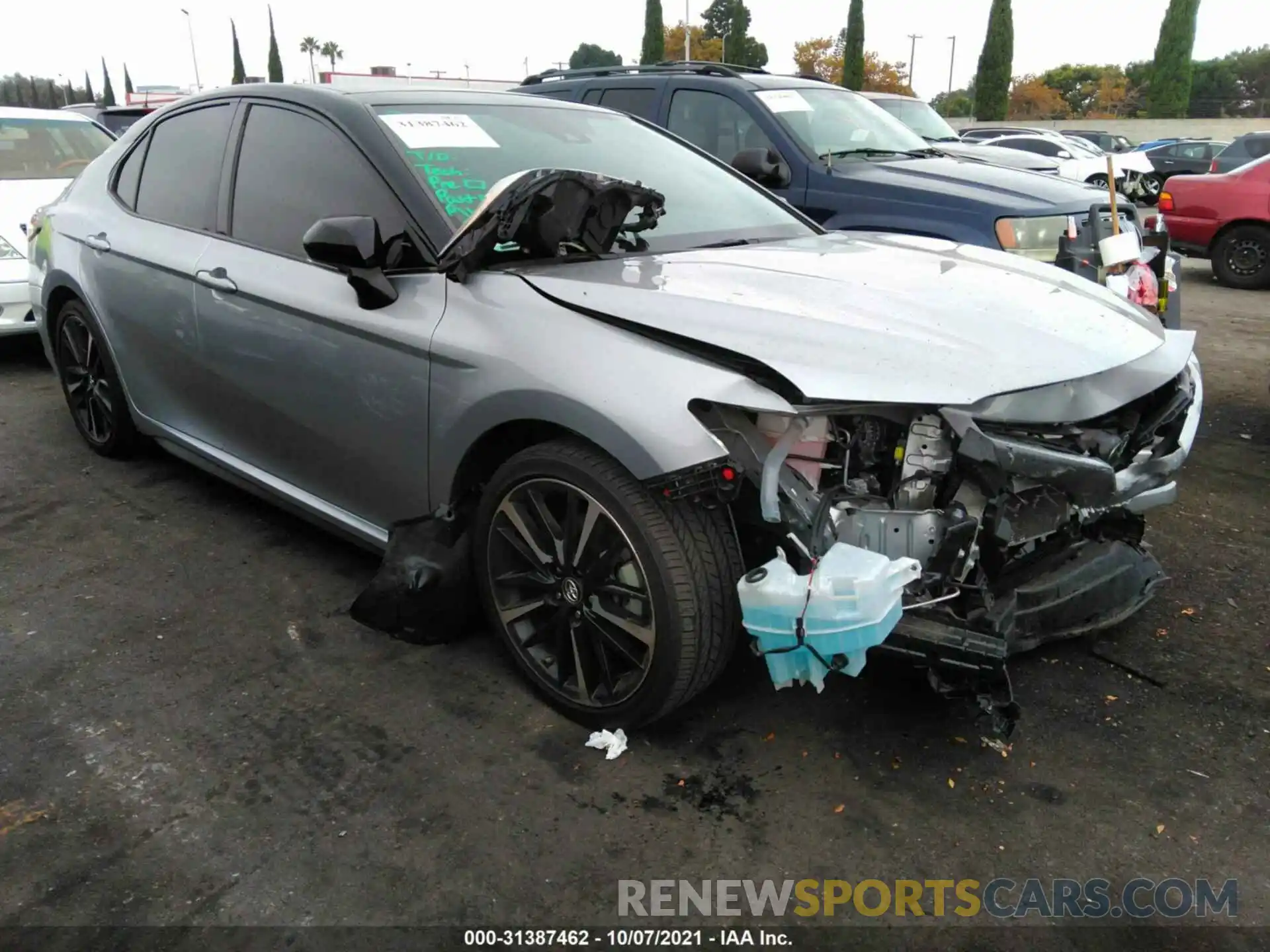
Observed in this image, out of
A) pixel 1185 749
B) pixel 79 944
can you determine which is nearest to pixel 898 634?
pixel 1185 749

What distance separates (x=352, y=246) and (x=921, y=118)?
8124 millimetres

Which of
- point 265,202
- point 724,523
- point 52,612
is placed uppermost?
point 265,202

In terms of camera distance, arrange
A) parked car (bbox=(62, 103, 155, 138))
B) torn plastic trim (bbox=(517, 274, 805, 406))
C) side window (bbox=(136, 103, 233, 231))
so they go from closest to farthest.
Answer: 1. torn plastic trim (bbox=(517, 274, 805, 406))
2. side window (bbox=(136, 103, 233, 231))
3. parked car (bbox=(62, 103, 155, 138))

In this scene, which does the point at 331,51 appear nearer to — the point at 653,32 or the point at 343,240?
the point at 653,32

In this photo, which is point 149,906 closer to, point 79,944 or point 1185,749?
point 79,944

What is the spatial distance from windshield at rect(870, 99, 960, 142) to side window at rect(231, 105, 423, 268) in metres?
7.01

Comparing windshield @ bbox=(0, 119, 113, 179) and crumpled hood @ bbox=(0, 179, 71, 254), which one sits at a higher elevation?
windshield @ bbox=(0, 119, 113, 179)

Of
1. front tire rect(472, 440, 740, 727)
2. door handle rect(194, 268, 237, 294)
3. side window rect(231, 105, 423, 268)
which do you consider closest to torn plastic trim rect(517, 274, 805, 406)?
front tire rect(472, 440, 740, 727)

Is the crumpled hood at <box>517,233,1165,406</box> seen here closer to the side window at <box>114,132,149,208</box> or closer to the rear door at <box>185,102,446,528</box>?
the rear door at <box>185,102,446,528</box>

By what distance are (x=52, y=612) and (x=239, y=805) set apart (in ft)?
4.69

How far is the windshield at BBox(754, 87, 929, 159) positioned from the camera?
21.1 ft

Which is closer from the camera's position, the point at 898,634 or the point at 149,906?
the point at 149,906

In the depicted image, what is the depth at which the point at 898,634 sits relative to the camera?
2250 millimetres

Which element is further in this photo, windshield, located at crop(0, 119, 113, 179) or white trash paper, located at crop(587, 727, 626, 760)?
windshield, located at crop(0, 119, 113, 179)
